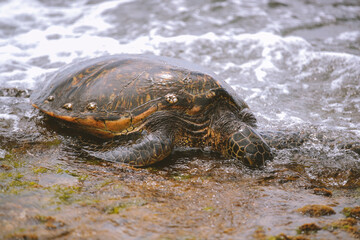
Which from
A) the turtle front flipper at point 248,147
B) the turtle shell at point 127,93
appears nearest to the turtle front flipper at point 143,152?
the turtle shell at point 127,93

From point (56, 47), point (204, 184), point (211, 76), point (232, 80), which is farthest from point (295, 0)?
point (204, 184)

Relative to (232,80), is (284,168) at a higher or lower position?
lower

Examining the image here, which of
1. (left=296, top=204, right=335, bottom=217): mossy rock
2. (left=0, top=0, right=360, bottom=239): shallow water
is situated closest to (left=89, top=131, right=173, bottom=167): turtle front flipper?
(left=0, top=0, right=360, bottom=239): shallow water

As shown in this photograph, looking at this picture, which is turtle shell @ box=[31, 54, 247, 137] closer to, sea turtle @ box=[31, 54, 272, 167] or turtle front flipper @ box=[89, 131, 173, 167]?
sea turtle @ box=[31, 54, 272, 167]

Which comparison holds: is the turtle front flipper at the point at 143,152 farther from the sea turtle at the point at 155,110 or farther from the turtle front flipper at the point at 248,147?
the turtle front flipper at the point at 248,147

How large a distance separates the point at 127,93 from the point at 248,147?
4.93 feet

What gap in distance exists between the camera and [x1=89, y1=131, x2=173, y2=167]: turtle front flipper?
337 cm

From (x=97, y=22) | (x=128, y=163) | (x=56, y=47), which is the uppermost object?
(x=97, y=22)

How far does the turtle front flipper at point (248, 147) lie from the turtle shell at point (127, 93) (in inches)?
22.2

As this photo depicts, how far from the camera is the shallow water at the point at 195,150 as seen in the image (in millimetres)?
2328

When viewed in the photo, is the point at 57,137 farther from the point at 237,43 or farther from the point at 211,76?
the point at 237,43

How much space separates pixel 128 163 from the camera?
11.0ft

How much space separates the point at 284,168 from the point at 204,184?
98 centimetres

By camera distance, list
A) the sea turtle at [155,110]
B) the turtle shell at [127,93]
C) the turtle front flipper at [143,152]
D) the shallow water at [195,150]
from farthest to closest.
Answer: the turtle shell at [127,93]
the sea turtle at [155,110]
the turtle front flipper at [143,152]
the shallow water at [195,150]
